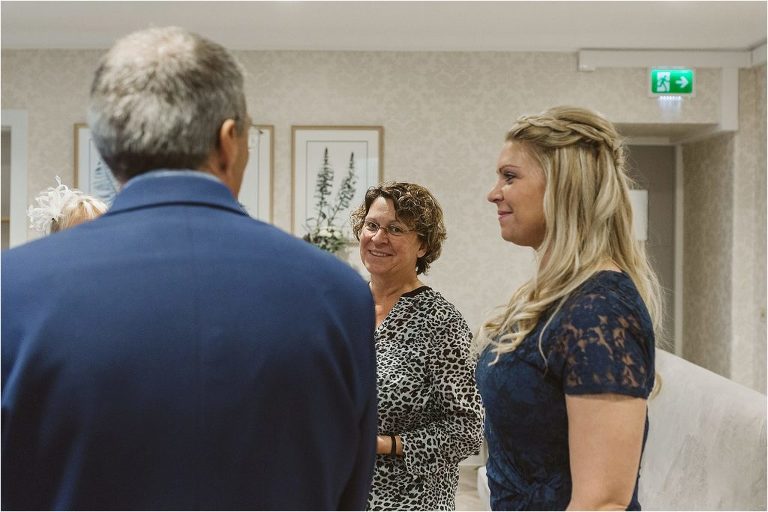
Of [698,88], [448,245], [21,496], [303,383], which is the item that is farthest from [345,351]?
[698,88]

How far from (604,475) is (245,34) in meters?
4.50

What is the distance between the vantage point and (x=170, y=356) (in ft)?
2.88

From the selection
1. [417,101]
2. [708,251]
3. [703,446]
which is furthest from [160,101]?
[708,251]

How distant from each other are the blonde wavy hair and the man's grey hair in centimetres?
58

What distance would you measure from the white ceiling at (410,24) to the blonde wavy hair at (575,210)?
3.42 metres

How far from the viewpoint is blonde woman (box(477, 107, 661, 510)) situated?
1.20 m

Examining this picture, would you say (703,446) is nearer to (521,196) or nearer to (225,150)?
(521,196)

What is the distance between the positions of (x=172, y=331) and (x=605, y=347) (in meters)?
0.63

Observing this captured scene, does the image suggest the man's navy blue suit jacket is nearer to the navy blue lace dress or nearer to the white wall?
the navy blue lace dress

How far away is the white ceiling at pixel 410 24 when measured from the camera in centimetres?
464

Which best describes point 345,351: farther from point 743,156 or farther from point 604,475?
point 743,156

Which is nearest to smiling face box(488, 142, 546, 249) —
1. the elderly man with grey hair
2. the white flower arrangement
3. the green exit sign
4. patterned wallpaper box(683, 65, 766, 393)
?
the elderly man with grey hair

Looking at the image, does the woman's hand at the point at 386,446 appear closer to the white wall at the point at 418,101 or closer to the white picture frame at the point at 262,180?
the white wall at the point at 418,101

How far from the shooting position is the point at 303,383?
3.01 ft
